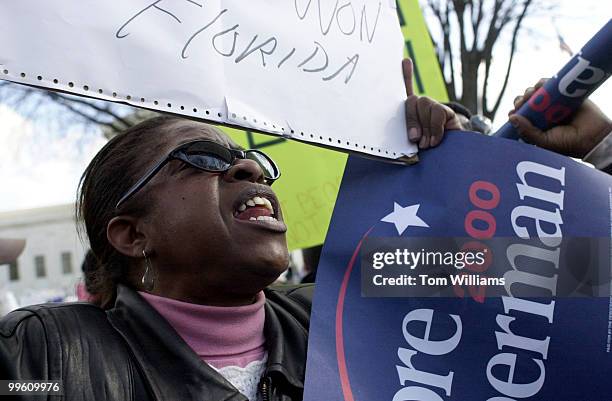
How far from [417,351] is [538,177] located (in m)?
0.47

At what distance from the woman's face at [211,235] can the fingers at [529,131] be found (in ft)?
2.11

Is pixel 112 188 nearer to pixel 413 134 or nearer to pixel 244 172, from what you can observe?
pixel 244 172

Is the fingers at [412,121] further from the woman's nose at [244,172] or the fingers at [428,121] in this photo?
the woman's nose at [244,172]

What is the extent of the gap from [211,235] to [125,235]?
30cm

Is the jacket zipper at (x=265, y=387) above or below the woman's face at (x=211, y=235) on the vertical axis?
below

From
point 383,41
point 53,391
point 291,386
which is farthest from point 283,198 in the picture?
point 53,391

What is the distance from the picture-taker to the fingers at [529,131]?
6.16 feet

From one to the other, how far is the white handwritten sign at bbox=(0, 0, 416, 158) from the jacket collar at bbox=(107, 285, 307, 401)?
49cm

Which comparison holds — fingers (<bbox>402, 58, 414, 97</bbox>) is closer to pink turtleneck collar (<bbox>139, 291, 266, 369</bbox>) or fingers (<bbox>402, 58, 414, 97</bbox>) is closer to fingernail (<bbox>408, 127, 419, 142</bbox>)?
fingernail (<bbox>408, 127, 419, 142</bbox>)

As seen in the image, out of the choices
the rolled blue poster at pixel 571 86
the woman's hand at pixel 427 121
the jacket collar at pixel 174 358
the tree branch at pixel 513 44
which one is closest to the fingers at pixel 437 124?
the woman's hand at pixel 427 121

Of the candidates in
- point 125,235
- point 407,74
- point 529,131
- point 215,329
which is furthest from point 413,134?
point 125,235

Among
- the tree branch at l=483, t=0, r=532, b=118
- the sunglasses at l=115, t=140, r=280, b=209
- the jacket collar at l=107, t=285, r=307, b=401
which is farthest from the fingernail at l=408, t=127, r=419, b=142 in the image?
the tree branch at l=483, t=0, r=532, b=118

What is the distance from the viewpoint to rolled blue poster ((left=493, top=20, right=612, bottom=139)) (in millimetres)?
1712

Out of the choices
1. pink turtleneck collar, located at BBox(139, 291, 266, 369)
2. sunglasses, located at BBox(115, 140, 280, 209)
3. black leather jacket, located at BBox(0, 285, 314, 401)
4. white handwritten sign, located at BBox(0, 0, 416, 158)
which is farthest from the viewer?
sunglasses, located at BBox(115, 140, 280, 209)
